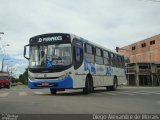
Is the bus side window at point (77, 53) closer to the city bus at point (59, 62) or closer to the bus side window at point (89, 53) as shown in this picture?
the city bus at point (59, 62)

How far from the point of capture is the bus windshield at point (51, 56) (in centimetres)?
1925

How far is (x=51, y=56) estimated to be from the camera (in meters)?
19.3

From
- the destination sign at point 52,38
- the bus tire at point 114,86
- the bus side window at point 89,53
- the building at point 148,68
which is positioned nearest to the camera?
the destination sign at point 52,38

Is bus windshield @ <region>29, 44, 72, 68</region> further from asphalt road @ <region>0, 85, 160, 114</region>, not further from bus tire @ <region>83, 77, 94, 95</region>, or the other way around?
asphalt road @ <region>0, 85, 160, 114</region>

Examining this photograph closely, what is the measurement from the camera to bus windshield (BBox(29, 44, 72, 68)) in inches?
758

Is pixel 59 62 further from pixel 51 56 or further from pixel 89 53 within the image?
pixel 89 53

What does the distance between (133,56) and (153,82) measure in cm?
2192

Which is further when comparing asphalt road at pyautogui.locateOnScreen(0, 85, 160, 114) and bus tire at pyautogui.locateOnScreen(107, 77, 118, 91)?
bus tire at pyautogui.locateOnScreen(107, 77, 118, 91)

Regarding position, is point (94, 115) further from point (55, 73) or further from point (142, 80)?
point (142, 80)

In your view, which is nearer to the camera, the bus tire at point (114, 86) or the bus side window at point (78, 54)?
the bus side window at point (78, 54)

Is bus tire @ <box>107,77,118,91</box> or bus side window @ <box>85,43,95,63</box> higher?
bus side window @ <box>85,43,95,63</box>

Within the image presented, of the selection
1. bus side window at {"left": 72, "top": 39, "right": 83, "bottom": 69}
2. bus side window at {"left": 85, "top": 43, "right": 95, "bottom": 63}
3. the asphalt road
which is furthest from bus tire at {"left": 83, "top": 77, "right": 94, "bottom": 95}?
the asphalt road

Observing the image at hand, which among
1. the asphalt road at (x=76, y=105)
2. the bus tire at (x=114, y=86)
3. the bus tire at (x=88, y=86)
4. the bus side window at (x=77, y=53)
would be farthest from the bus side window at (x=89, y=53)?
the bus tire at (x=114, y=86)

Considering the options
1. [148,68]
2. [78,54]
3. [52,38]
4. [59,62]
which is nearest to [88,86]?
[78,54]
